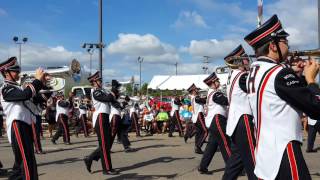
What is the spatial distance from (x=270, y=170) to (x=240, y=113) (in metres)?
2.56

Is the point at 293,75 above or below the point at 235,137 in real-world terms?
above

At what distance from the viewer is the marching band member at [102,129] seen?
855cm

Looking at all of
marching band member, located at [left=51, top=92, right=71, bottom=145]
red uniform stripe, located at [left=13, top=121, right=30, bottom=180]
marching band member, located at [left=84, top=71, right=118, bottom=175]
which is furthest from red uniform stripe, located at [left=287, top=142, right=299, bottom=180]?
marching band member, located at [left=51, top=92, right=71, bottom=145]

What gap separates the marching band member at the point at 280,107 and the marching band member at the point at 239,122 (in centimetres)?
171

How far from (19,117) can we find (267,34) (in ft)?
12.7

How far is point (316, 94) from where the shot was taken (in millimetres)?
3334

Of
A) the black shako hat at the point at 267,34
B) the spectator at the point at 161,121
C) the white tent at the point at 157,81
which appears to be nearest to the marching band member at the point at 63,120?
the spectator at the point at 161,121

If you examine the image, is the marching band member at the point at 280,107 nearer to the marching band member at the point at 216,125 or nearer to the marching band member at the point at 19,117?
the marching band member at the point at 19,117

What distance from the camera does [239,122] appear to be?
5.87 m

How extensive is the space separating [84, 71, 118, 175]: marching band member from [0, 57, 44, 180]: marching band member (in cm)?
239

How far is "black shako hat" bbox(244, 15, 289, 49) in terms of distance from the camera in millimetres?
3576

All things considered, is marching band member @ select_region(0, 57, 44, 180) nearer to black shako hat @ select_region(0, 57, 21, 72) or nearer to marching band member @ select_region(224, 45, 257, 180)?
black shako hat @ select_region(0, 57, 21, 72)

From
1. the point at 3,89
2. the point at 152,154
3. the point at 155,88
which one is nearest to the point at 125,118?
the point at 152,154

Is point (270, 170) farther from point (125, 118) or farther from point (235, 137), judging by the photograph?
point (125, 118)
